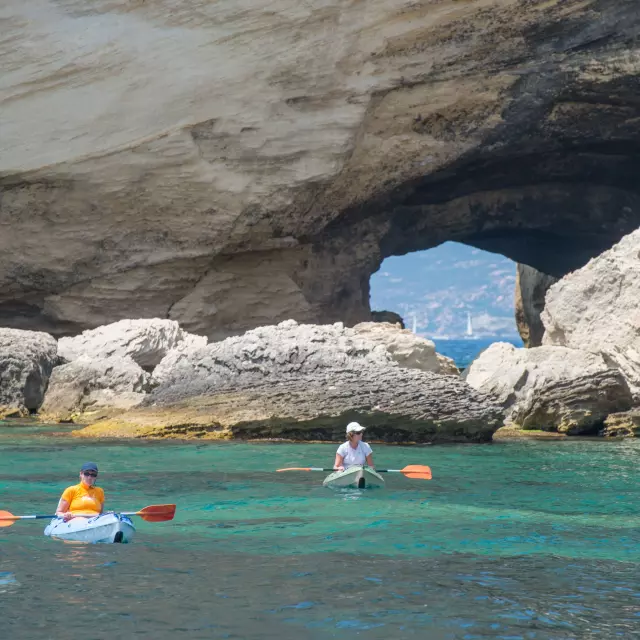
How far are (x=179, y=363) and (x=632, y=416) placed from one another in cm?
852

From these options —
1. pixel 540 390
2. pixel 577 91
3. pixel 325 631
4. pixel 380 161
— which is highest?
pixel 577 91

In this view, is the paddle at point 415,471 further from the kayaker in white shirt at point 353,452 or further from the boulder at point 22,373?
the boulder at point 22,373

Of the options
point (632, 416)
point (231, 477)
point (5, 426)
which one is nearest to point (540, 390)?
point (632, 416)

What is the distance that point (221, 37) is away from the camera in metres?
24.8

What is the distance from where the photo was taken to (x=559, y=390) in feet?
67.1

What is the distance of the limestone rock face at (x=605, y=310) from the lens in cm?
2122

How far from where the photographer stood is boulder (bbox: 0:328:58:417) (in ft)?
71.5

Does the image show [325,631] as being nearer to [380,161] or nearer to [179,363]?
[179,363]

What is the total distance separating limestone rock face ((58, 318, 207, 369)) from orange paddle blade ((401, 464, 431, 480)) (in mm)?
9607

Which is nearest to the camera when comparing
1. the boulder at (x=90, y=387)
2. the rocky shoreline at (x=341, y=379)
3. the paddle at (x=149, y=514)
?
the paddle at (x=149, y=514)

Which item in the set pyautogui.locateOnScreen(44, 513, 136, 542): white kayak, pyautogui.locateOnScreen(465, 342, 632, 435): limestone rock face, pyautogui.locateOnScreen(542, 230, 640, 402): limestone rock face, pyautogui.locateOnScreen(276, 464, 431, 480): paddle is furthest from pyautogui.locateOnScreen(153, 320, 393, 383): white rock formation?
pyautogui.locateOnScreen(44, 513, 136, 542): white kayak

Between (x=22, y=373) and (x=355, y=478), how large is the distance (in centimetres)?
1075

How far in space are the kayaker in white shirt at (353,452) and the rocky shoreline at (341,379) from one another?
3.84 meters

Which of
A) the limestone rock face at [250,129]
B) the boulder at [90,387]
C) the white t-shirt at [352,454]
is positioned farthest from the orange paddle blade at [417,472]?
the limestone rock face at [250,129]
